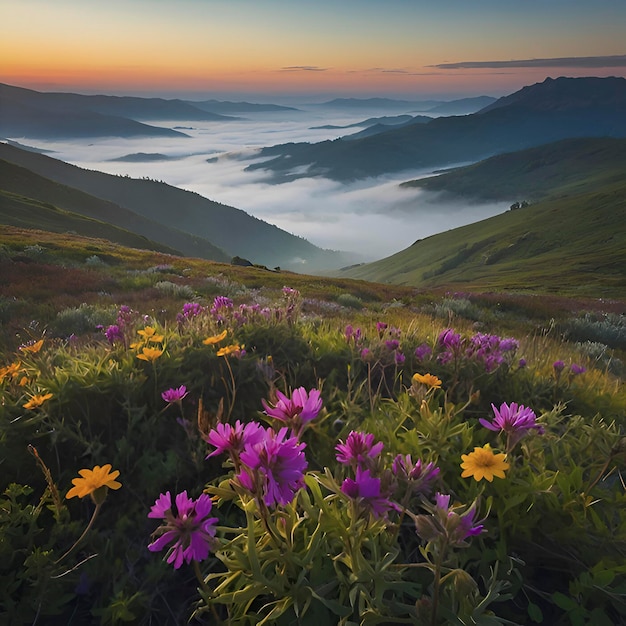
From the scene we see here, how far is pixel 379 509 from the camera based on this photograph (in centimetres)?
163

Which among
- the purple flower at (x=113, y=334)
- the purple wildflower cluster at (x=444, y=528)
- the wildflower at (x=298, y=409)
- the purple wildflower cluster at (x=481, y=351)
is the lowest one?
the purple wildflower cluster at (x=481, y=351)

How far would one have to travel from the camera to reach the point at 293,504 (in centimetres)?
199

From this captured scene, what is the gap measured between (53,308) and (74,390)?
8182 mm

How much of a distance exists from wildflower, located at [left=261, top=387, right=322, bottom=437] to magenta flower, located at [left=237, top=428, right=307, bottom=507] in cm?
32

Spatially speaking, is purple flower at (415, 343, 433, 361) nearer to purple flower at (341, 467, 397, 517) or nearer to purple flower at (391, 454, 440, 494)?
purple flower at (391, 454, 440, 494)

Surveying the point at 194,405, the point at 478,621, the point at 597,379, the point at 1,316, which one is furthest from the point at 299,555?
the point at 1,316

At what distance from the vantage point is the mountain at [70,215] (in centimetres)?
7181

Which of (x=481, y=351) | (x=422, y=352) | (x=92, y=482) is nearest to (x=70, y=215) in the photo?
(x=422, y=352)

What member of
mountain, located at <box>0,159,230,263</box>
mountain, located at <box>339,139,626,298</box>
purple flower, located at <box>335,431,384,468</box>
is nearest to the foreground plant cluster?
purple flower, located at <box>335,431,384,468</box>

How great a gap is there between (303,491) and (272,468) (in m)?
0.53

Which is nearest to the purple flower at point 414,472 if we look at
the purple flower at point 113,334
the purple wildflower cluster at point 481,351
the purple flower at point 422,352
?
the purple wildflower cluster at point 481,351

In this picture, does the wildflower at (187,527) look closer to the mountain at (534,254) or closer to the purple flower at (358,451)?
the purple flower at (358,451)

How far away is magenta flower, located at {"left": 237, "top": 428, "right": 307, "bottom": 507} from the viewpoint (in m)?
1.50

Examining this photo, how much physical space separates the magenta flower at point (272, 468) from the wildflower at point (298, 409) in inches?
12.5
